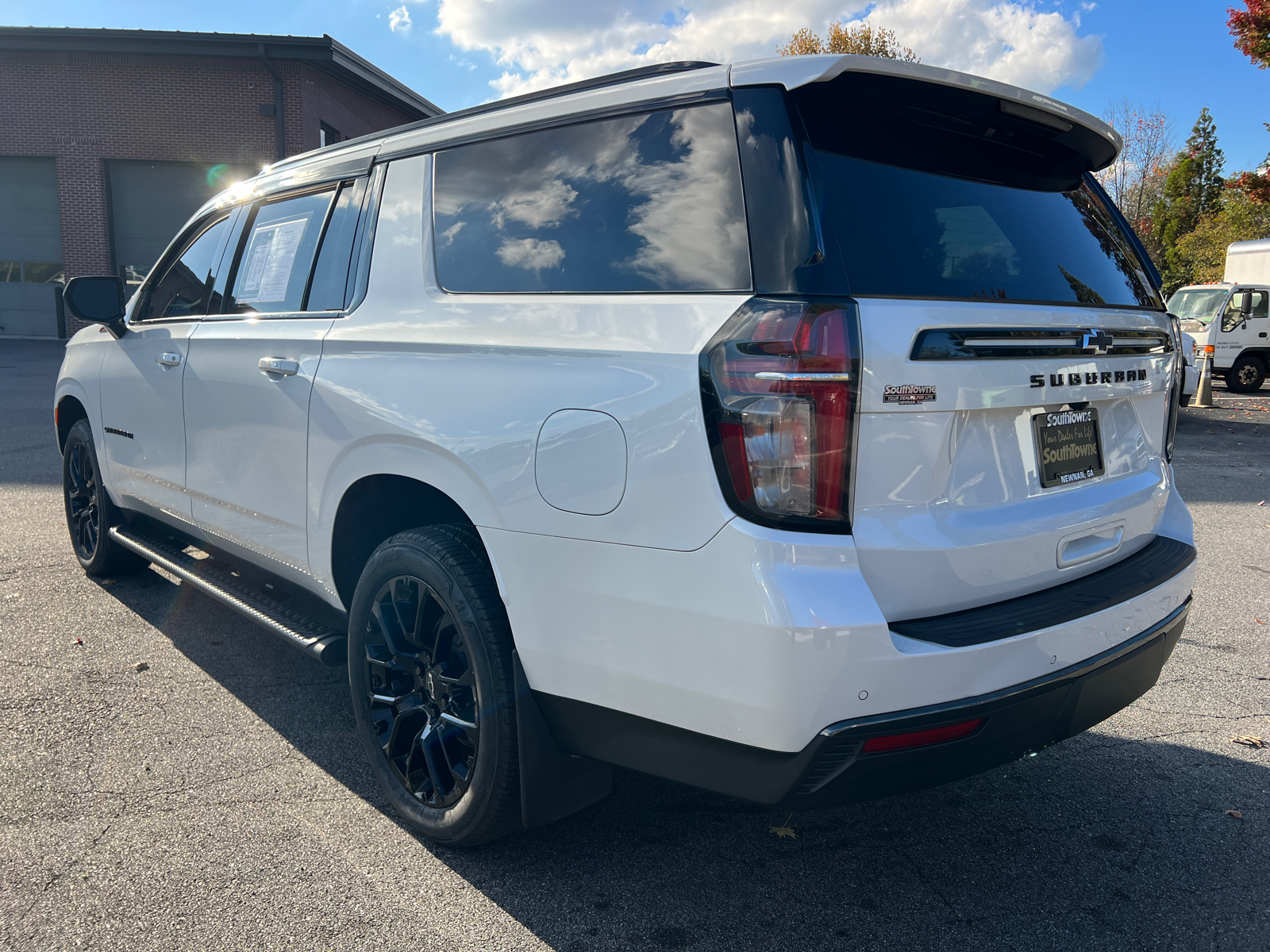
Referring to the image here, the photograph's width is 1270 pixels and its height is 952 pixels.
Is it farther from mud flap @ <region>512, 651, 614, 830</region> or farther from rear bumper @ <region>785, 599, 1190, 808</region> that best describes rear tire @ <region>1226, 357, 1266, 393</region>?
mud flap @ <region>512, 651, 614, 830</region>

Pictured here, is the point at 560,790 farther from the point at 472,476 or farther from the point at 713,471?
the point at 713,471

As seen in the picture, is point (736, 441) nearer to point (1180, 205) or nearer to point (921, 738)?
point (921, 738)

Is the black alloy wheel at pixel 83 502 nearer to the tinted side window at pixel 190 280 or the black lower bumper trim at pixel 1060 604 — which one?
the tinted side window at pixel 190 280

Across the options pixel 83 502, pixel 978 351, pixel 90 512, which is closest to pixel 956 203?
pixel 978 351

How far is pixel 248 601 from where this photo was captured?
134 inches

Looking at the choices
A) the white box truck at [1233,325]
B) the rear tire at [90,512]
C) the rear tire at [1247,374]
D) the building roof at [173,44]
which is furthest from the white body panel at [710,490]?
the building roof at [173,44]

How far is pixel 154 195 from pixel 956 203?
2413 cm

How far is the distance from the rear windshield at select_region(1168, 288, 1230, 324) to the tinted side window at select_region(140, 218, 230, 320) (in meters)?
19.4

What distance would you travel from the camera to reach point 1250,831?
279cm

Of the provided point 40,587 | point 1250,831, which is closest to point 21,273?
point 40,587

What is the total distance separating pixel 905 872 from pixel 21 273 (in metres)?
27.1

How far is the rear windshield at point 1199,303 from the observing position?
62.3ft

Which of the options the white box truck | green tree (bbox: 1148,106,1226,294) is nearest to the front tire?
the white box truck

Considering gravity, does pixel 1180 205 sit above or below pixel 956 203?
above
